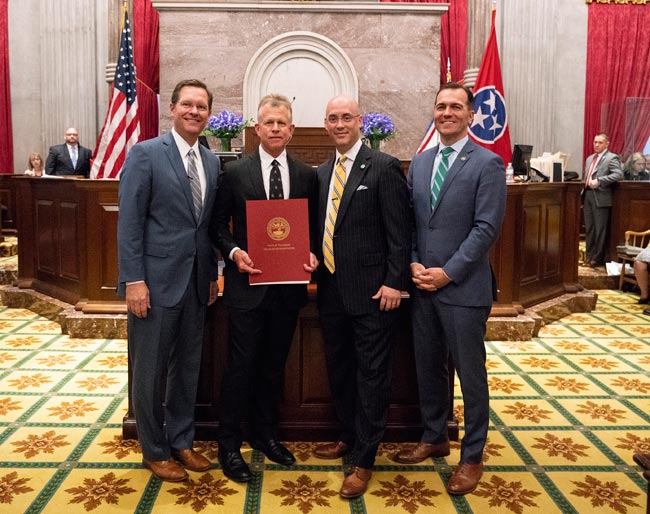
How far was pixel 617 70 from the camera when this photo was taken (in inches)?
453

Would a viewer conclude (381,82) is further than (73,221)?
Yes

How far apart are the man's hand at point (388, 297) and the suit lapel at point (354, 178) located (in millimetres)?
369

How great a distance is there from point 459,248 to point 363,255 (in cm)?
43

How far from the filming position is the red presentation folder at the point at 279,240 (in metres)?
2.93

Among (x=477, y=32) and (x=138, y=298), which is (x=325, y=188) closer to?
(x=138, y=298)

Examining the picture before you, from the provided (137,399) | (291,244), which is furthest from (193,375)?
(291,244)

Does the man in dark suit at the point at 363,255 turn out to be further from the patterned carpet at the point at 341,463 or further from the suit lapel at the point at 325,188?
the patterned carpet at the point at 341,463

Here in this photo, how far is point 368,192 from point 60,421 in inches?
94.3

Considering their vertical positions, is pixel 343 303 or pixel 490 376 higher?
pixel 343 303

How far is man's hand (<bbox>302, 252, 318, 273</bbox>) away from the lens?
2.97 m

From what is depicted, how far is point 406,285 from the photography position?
300 cm

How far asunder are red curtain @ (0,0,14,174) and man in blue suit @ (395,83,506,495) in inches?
421

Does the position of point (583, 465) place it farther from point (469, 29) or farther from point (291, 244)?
point (469, 29)

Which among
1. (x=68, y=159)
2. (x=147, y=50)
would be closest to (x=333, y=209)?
(x=68, y=159)
